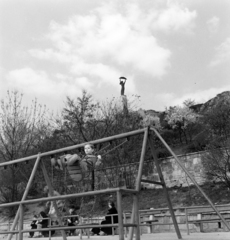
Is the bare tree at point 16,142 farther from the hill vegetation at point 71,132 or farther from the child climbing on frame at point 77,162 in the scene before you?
the child climbing on frame at point 77,162

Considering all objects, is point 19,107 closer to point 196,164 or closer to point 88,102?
point 88,102

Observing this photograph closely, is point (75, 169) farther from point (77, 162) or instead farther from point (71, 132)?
point (71, 132)

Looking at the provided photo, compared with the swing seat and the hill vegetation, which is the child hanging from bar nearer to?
the swing seat

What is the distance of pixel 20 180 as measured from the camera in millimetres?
23844

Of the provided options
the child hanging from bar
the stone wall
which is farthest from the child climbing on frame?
the stone wall

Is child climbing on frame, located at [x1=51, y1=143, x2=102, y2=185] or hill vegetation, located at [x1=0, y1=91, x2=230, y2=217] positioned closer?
child climbing on frame, located at [x1=51, y1=143, x2=102, y2=185]

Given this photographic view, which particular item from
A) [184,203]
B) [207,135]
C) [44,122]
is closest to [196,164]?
[184,203]

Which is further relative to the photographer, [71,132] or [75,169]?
[71,132]

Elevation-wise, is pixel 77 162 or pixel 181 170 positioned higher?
pixel 181 170

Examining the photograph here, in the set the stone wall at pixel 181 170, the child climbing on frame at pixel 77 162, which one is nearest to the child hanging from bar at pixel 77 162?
the child climbing on frame at pixel 77 162

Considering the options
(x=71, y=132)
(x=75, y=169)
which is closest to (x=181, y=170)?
(x=71, y=132)

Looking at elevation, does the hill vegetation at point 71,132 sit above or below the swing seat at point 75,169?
above

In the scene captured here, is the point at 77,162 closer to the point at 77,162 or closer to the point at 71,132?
the point at 77,162

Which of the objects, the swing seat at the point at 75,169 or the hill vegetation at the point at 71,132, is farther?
the hill vegetation at the point at 71,132
